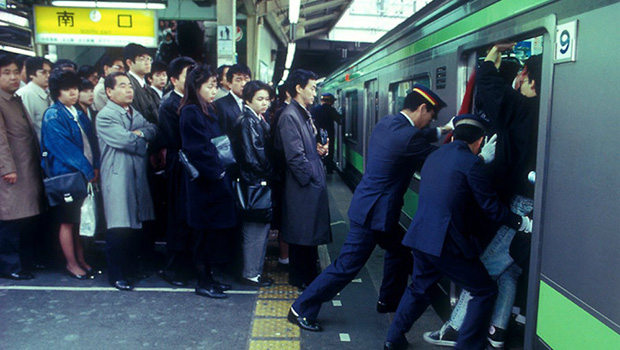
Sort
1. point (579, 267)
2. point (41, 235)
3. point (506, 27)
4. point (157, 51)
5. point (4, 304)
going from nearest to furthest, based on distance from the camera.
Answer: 1. point (579, 267)
2. point (506, 27)
3. point (4, 304)
4. point (41, 235)
5. point (157, 51)

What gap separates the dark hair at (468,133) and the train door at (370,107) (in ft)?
10.9

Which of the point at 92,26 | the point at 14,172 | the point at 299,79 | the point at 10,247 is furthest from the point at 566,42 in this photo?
the point at 92,26

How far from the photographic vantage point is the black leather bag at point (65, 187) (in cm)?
386

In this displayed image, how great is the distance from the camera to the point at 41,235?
459cm

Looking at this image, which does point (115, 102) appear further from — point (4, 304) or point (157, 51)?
point (157, 51)

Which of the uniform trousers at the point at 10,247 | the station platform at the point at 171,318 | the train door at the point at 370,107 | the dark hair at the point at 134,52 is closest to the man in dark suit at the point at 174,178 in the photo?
the station platform at the point at 171,318

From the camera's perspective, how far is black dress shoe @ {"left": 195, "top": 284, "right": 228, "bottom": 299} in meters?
3.82

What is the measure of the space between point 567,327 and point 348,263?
4.32 ft

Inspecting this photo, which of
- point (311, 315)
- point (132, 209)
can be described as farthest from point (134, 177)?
point (311, 315)

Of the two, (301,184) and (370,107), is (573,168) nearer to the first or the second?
(301,184)

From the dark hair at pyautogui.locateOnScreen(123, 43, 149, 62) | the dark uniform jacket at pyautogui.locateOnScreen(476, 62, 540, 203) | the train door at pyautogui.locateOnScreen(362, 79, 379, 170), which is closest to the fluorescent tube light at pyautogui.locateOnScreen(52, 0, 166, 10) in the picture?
the train door at pyautogui.locateOnScreen(362, 79, 379, 170)

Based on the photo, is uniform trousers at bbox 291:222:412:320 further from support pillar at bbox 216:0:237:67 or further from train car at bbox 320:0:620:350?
support pillar at bbox 216:0:237:67

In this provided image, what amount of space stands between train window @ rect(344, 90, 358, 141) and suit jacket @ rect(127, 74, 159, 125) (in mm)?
4303

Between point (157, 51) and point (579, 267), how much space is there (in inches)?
441
